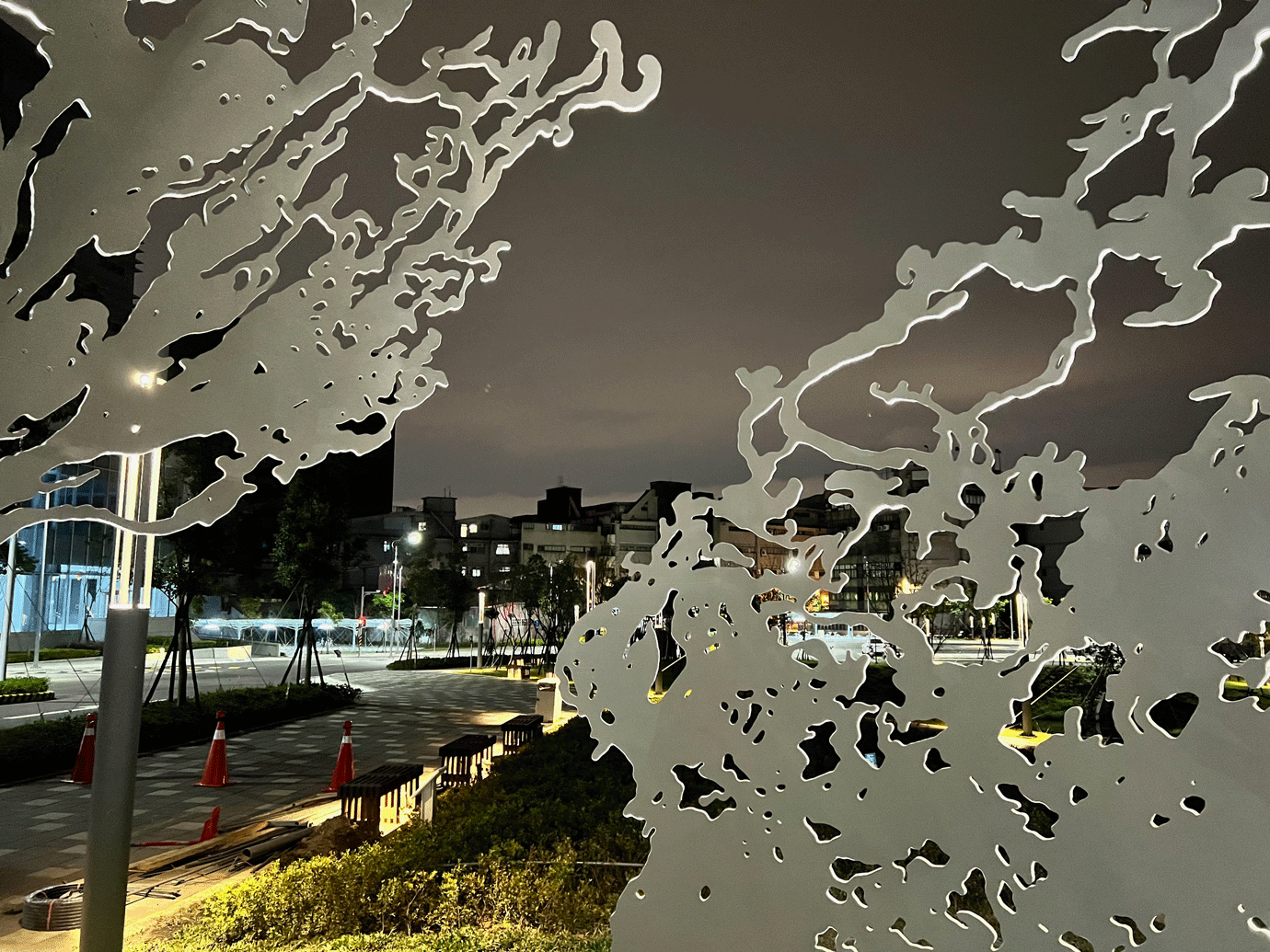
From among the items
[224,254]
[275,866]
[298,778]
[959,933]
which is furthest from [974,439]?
[298,778]

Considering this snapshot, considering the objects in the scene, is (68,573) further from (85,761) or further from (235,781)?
(235,781)

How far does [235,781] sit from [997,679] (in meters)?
8.83

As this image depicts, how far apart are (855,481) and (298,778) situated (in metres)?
8.56

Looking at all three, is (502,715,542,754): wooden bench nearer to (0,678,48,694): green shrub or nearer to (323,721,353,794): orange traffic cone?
(323,721,353,794): orange traffic cone

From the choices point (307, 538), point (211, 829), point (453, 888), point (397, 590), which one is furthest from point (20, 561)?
point (453, 888)

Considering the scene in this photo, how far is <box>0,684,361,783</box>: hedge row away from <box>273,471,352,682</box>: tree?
1219 mm

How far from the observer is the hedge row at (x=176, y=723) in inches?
353

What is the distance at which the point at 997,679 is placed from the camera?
8.04 feet

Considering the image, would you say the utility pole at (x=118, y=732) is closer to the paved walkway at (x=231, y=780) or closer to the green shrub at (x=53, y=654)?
the paved walkway at (x=231, y=780)

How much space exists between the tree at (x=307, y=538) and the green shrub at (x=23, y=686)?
15.5 ft

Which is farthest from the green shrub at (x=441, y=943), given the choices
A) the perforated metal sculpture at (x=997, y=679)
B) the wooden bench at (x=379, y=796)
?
the wooden bench at (x=379, y=796)

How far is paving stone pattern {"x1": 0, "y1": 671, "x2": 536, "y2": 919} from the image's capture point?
21.3 feet

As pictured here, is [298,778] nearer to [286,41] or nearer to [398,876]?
[398,876]

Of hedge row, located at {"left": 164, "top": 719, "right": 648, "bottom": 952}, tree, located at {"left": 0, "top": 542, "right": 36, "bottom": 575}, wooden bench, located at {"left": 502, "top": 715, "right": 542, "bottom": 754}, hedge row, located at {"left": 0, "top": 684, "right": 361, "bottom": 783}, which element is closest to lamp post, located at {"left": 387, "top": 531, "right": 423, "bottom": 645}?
tree, located at {"left": 0, "top": 542, "right": 36, "bottom": 575}
